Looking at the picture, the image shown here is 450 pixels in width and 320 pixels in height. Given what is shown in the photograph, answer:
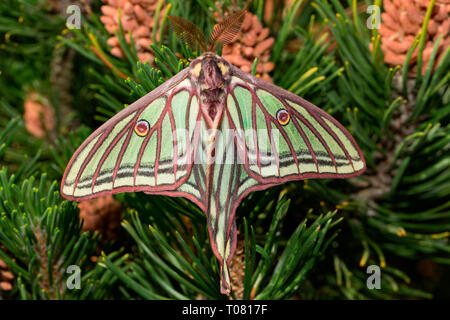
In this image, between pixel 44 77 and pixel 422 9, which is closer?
pixel 422 9

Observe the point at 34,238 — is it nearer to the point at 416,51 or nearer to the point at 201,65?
the point at 201,65

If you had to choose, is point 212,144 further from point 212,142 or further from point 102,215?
point 102,215

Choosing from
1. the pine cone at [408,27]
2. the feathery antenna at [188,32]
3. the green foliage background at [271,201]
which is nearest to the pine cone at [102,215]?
the green foliage background at [271,201]

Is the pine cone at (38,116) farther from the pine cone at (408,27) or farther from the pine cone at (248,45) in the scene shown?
the pine cone at (408,27)

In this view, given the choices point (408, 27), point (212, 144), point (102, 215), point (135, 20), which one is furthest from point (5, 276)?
point (408, 27)
